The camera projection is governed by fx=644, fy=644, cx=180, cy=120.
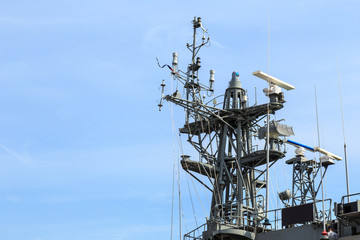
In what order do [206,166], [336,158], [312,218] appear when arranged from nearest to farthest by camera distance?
[312,218] < [206,166] < [336,158]

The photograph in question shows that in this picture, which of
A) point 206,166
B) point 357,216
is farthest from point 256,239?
point 206,166

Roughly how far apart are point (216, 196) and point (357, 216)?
13.3 metres

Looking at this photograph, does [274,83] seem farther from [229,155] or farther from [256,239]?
[256,239]

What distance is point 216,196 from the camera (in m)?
39.7

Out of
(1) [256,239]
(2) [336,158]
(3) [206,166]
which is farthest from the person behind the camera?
(2) [336,158]

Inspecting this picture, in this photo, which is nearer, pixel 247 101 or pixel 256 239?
pixel 256 239

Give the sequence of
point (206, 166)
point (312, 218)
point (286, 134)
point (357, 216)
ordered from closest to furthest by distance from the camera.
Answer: point (357, 216) < point (312, 218) < point (286, 134) < point (206, 166)

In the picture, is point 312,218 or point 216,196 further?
point 216,196

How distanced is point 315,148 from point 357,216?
14.4 metres

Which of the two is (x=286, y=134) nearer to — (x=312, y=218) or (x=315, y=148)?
(x=315, y=148)

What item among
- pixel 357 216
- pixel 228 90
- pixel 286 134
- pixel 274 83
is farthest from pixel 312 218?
pixel 228 90

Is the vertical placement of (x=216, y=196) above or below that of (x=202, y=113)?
below

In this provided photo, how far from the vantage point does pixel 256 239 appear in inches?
1278

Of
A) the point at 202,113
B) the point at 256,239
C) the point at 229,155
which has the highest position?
the point at 202,113
